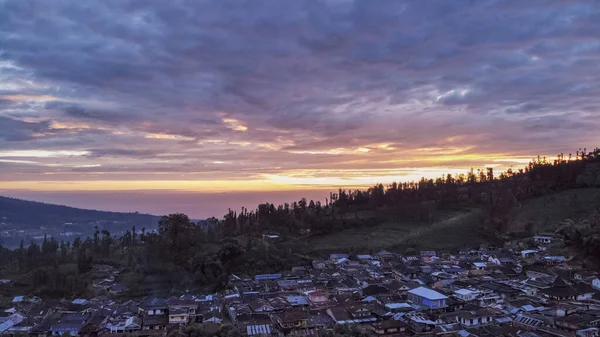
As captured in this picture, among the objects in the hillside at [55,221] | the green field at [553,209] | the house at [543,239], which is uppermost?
the green field at [553,209]

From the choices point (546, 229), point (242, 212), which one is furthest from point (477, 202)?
point (242, 212)

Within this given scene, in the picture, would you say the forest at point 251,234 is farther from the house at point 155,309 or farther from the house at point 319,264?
the house at point 155,309

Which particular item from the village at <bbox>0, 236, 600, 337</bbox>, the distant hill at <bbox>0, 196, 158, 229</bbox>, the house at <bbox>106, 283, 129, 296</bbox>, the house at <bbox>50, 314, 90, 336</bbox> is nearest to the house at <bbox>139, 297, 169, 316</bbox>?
the village at <bbox>0, 236, 600, 337</bbox>

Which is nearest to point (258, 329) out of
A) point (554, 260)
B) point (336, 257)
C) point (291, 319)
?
point (291, 319)

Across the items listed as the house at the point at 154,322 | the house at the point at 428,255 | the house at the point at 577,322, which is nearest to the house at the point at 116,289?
the house at the point at 154,322

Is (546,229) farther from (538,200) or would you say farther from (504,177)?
(504,177)

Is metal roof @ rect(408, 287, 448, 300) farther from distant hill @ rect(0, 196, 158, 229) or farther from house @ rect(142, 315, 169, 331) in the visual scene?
distant hill @ rect(0, 196, 158, 229)

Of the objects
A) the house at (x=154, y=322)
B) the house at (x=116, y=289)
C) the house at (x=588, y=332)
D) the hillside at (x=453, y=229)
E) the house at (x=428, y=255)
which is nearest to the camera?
the house at (x=588, y=332)
